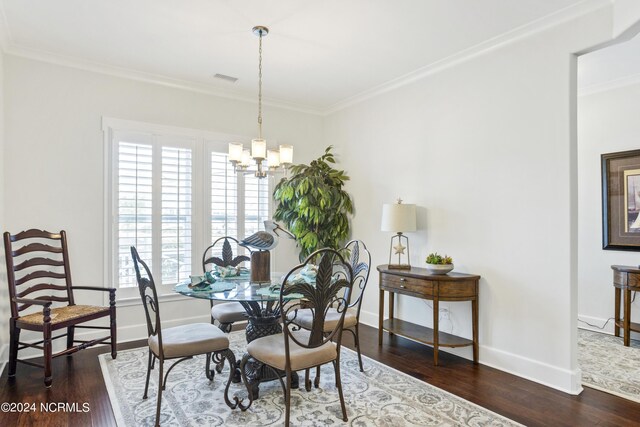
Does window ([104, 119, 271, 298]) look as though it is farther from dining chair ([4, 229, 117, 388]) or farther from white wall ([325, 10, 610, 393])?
white wall ([325, 10, 610, 393])

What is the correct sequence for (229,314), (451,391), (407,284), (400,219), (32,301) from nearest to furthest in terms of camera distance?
(451,391) < (32,301) < (229,314) < (407,284) < (400,219)

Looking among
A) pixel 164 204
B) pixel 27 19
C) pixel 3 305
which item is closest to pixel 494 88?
pixel 164 204

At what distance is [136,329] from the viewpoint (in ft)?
13.3

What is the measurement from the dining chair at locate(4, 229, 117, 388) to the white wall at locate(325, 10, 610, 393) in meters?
3.11

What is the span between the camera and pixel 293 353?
2373mm

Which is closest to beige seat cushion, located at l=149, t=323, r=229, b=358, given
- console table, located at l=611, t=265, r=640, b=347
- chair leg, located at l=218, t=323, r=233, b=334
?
chair leg, located at l=218, t=323, r=233, b=334

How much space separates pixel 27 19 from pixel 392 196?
12.2 ft

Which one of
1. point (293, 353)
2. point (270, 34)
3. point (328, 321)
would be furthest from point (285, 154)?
point (293, 353)

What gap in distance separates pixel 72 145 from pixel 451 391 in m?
4.10

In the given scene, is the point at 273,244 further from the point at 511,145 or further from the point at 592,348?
the point at 592,348

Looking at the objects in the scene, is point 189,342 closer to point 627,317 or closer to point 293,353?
point 293,353

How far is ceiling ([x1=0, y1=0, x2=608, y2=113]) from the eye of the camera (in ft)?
9.22

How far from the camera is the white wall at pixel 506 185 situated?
9.52 feet

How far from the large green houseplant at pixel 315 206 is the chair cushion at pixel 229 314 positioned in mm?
1393
